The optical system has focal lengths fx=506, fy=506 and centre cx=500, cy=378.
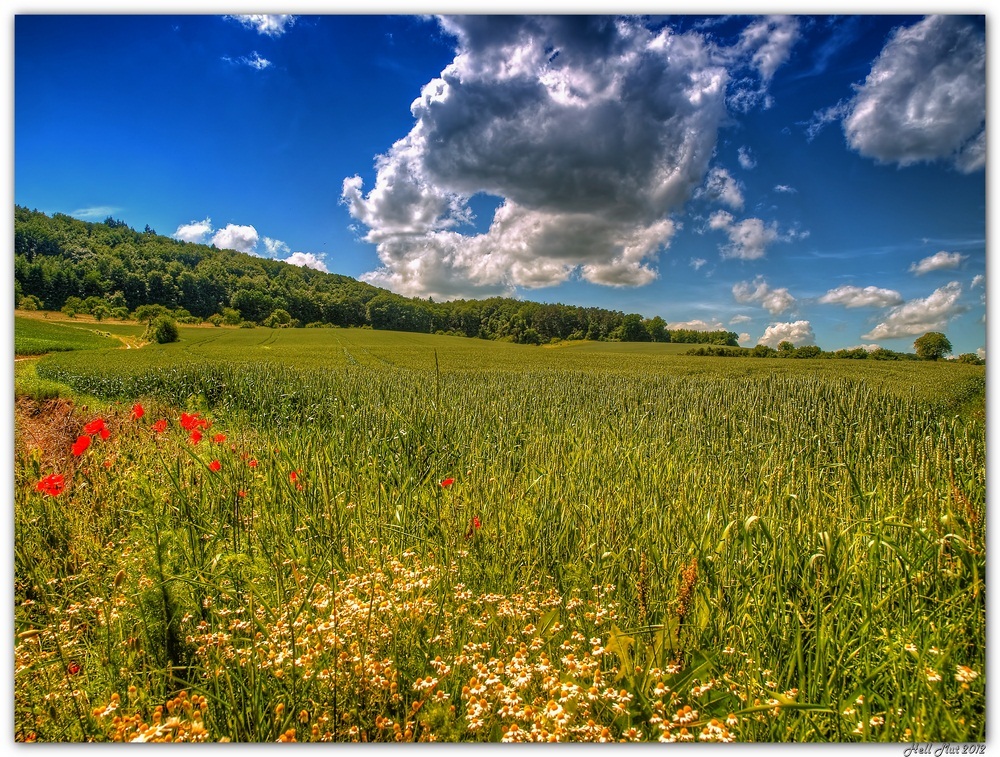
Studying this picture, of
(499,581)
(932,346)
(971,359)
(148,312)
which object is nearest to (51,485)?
(148,312)

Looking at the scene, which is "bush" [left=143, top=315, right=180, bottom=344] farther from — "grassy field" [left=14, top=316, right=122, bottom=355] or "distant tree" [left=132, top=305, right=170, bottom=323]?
"grassy field" [left=14, top=316, right=122, bottom=355]

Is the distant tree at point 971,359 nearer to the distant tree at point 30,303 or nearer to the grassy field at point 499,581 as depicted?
the grassy field at point 499,581

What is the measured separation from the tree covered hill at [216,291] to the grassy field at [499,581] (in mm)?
429

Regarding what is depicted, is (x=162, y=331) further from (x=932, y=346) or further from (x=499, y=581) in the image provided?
(x=932, y=346)

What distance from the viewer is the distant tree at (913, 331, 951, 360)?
323 centimetres

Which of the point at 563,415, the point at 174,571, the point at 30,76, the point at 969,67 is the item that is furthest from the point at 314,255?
the point at 969,67

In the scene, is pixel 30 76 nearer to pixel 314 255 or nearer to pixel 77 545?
pixel 314 255

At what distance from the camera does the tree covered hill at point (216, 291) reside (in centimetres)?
347

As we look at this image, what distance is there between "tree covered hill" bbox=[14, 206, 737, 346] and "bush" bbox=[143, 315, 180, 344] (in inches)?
4.2

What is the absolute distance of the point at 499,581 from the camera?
2.57 m

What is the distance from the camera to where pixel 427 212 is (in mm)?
3619

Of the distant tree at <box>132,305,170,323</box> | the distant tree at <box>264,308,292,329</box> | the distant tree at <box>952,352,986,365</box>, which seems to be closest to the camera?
the distant tree at <box>952,352,986,365</box>

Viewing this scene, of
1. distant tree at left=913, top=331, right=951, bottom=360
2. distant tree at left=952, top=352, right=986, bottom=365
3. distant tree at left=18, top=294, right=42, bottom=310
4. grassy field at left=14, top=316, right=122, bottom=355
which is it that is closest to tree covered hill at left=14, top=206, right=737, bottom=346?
distant tree at left=18, top=294, right=42, bottom=310

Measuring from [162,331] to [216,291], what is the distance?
25.4 inches
